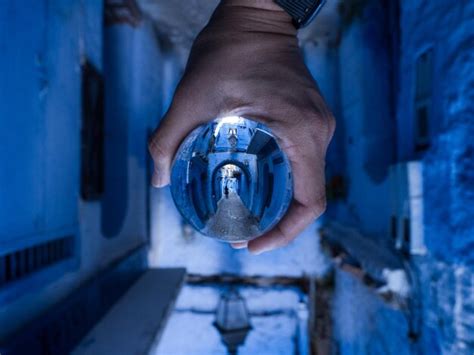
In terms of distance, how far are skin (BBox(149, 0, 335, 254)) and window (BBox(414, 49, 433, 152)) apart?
41.7 inches

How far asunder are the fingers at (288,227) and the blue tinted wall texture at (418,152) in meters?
0.80

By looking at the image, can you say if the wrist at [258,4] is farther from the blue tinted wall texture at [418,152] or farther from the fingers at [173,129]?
the blue tinted wall texture at [418,152]

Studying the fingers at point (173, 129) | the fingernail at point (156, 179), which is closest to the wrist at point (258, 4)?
the fingers at point (173, 129)

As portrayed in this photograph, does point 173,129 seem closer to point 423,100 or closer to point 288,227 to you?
point 288,227

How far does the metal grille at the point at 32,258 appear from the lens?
2.55 ft

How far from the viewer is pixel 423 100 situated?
1.36m

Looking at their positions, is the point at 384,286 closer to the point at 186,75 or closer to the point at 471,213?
the point at 471,213

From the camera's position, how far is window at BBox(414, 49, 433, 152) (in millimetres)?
1298

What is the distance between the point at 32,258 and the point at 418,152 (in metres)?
1.62

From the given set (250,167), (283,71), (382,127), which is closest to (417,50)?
(382,127)

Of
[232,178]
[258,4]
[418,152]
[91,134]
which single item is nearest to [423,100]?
[418,152]

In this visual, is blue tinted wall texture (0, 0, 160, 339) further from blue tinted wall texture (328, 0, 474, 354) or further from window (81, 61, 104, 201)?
blue tinted wall texture (328, 0, 474, 354)

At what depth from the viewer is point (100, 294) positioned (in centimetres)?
133

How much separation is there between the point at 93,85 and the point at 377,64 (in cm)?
175
